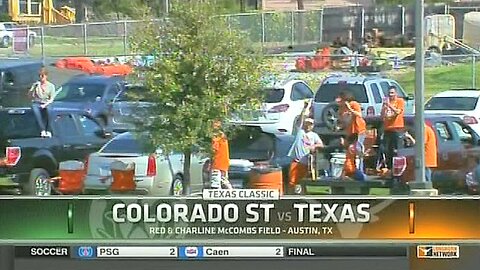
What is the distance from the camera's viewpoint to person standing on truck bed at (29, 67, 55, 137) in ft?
9.56

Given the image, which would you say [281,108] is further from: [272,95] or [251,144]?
[251,144]

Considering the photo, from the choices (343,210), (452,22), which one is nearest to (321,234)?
(343,210)

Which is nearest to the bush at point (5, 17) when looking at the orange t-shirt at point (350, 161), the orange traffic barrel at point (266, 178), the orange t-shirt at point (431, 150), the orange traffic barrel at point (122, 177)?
the orange traffic barrel at point (122, 177)

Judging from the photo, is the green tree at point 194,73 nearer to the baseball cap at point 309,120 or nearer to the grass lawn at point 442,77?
the baseball cap at point 309,120

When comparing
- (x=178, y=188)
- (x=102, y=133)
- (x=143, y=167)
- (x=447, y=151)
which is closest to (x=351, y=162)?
(x=447, y=151)

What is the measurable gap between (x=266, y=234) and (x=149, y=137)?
648 mm

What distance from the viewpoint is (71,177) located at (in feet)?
9.61

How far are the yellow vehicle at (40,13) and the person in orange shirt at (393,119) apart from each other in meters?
1.38

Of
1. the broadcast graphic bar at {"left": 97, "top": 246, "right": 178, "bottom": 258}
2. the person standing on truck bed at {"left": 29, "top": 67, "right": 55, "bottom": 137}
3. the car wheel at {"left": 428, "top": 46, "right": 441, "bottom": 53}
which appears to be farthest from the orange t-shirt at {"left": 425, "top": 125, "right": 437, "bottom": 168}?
the person standing on truck bed at {"left": 29, "top": 67, "right": 55, "bottom": 137}

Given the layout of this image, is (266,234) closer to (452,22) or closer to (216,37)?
(216,37)

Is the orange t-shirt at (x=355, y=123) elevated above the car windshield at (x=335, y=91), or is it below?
below

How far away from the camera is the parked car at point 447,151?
2.86 meters

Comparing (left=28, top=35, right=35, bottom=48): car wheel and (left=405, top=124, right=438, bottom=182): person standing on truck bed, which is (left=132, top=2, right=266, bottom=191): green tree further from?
(left=405, top=124, right=438, bottom=182): person standing on truck bed

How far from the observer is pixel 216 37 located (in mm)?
2852
